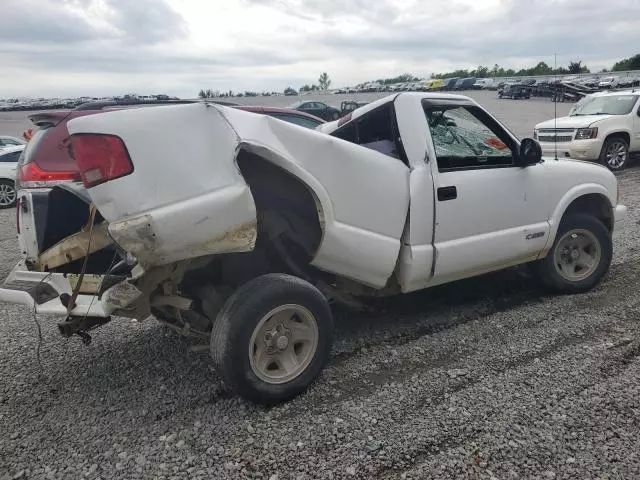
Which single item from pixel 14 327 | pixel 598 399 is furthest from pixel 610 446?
pixel 14 327

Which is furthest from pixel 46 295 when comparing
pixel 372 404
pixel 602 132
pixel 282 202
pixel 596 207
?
pixel 602 132

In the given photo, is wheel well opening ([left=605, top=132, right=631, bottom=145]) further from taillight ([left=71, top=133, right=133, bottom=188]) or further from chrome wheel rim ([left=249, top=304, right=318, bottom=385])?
taillight ([left=71, top=133, right=133, bottom=188])

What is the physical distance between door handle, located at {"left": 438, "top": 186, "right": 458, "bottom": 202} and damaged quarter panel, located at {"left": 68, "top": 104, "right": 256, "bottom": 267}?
1.59 meters

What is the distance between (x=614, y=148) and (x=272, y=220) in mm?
12255

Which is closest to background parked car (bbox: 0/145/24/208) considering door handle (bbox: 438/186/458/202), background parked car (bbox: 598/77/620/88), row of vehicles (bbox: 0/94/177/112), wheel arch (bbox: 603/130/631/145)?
row of vehicles (bbox: 0/94/177/112)

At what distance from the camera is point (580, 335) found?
4332mm

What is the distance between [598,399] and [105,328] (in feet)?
12.8

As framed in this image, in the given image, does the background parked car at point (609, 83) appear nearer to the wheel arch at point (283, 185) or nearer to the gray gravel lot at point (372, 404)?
the gray gravel lot at point (372, 404)

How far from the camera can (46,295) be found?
3.48m

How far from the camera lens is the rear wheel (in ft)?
42.5

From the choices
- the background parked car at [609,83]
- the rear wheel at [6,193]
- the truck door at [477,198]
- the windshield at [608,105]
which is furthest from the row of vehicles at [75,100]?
the background parked car at [609,83]

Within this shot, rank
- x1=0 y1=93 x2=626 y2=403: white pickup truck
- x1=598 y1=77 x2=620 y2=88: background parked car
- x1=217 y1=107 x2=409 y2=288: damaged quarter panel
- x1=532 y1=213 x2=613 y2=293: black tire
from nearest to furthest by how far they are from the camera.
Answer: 1. x1=0 y1=93 x2=626 y2=403: white pickup truck
2. x1=217 y1=107 x2=409 y2=288: damaged quarter panel
3. x1=532 y1=213 x2=613 y2=293: black tire
4. x1=598 y1=77 x2=620 y2=88: background parked car

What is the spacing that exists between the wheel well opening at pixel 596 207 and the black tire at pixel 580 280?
0.14 meters

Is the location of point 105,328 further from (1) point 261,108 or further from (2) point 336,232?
(1) point 261,108
